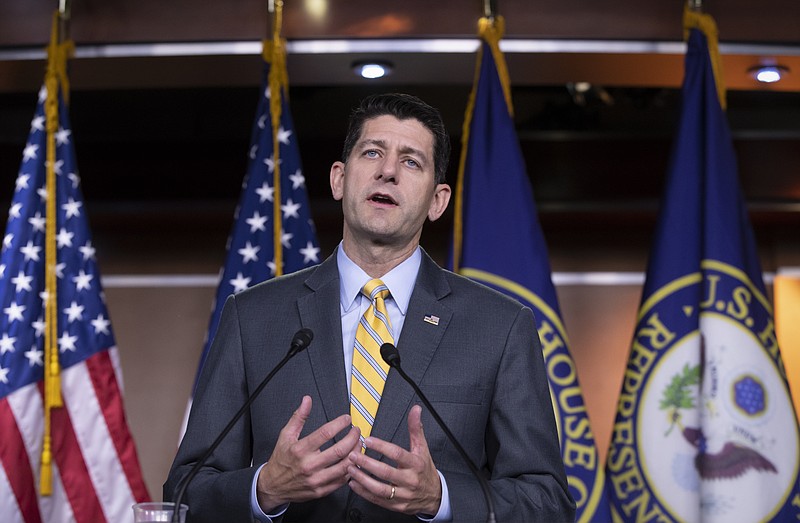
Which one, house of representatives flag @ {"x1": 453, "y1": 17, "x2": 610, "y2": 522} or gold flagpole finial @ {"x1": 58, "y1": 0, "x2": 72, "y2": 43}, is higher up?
gold flagpole finial @ {"x1": 58, "y1": 0, "x2": 72, "y2": 43}

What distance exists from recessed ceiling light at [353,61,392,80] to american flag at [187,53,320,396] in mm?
304

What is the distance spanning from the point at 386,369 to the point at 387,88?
2277 millimetres

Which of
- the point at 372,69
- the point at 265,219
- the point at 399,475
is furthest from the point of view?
the point at 372,69

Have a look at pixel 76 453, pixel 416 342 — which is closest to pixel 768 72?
pixel 416 342

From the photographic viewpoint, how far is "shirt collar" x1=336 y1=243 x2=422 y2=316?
2.02 metres

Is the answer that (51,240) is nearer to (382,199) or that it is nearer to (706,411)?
(382,199)

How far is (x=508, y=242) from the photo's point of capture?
3.25 m

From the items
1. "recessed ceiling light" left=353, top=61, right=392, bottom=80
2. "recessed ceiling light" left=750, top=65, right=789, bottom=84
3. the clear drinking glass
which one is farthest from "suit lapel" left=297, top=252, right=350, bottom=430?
"recessed ceiling light" left=750, top=65, right=789, bottom=84

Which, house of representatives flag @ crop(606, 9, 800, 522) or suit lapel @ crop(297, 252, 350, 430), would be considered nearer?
suit lapel @ crop(297, 252, 350, 430)

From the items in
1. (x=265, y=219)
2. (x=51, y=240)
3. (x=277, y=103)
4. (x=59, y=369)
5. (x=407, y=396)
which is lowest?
(x=407, y=396)

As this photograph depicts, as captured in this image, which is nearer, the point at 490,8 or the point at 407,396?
the point at 407,396

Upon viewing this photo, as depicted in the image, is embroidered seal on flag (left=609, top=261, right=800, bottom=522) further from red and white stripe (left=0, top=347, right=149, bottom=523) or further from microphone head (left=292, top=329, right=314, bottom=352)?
microphone head (left=292, top=329, right=314, bottom=352)

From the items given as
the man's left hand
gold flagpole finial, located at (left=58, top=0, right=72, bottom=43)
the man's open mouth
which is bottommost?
the man's left hand

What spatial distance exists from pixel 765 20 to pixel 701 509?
67.4 inches
